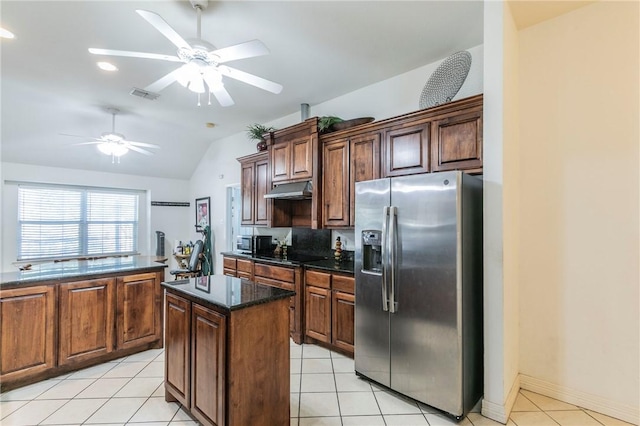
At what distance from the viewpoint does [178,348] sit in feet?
6.84

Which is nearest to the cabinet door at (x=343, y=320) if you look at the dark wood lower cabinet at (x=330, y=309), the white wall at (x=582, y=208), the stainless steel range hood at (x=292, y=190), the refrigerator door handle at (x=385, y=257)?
the dark wood lower cabinet at (x=330, y=309)

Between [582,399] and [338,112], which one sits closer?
[582,399]

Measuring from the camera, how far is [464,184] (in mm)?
2098

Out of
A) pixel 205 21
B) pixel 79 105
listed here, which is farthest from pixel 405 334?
pixel 79 105

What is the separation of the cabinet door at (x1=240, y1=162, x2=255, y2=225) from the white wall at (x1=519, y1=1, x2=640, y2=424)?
3487 millimetres

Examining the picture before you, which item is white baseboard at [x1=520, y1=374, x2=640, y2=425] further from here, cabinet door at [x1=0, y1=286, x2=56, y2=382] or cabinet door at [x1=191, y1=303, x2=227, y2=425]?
cabinet door at [x1=0, y1=286, x2=56, y2=382]

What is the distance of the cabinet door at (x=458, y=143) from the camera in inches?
94.9

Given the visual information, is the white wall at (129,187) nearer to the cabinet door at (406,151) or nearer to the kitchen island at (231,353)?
the kitchen island at (231,353)

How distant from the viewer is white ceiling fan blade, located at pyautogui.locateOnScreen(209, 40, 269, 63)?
6.39 ft

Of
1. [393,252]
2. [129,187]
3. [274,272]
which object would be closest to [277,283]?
[274,272]

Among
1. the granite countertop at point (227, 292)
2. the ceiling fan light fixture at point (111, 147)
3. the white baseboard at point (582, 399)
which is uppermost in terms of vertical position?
the ceiling fan light fixture at point (111, 147)

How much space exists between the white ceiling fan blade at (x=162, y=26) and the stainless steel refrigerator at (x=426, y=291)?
5.55ft

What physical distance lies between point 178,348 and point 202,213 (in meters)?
4.93

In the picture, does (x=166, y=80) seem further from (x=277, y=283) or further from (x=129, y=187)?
(x=129, y=187)
